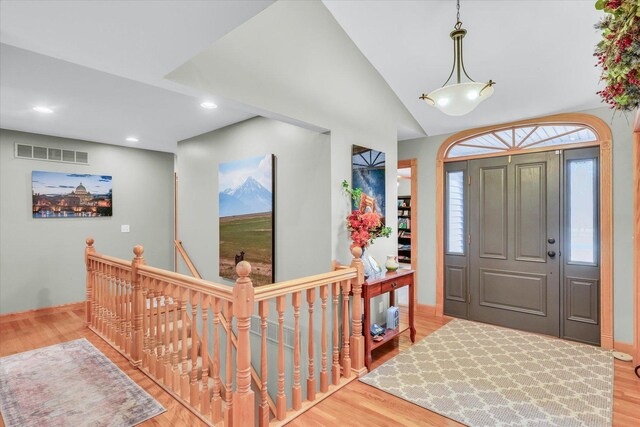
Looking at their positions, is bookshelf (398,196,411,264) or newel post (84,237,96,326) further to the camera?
bookshelf (398,196,411,264)

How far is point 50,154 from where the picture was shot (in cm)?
448

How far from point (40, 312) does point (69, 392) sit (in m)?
2.66

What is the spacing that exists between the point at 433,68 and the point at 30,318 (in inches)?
223

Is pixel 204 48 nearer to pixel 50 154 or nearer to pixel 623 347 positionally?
pixel 50 154

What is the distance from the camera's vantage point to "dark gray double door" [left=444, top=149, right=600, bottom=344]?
11.5 feet

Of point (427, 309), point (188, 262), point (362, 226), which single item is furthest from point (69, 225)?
point (427, 309)

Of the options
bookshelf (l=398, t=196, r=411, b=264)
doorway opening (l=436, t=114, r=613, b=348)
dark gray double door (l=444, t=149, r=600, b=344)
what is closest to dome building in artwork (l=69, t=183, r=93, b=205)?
doorway opening (l=436, t=114, r=613, b=348)

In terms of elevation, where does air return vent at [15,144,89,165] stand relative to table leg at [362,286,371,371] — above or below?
above

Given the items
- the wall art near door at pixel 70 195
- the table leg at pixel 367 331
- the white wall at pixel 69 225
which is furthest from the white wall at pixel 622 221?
the wall art near door at pixel 70 195

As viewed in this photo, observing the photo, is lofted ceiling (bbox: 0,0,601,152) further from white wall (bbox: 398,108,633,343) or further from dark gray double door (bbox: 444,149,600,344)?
dark gray double door (bbox: 444,149,600,344)

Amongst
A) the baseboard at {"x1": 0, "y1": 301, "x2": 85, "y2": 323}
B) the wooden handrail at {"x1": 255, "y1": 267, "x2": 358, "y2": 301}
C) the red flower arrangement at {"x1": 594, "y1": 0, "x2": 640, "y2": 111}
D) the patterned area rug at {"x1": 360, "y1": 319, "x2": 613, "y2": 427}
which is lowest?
the patterned area rug at {"x1": 360, "y1": 319, "x2": 613, "y2": 427}

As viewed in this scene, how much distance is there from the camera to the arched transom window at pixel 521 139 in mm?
3561

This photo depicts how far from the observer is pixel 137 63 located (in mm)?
2043

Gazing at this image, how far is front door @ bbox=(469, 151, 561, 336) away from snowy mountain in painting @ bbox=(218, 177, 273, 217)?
2642 mm
